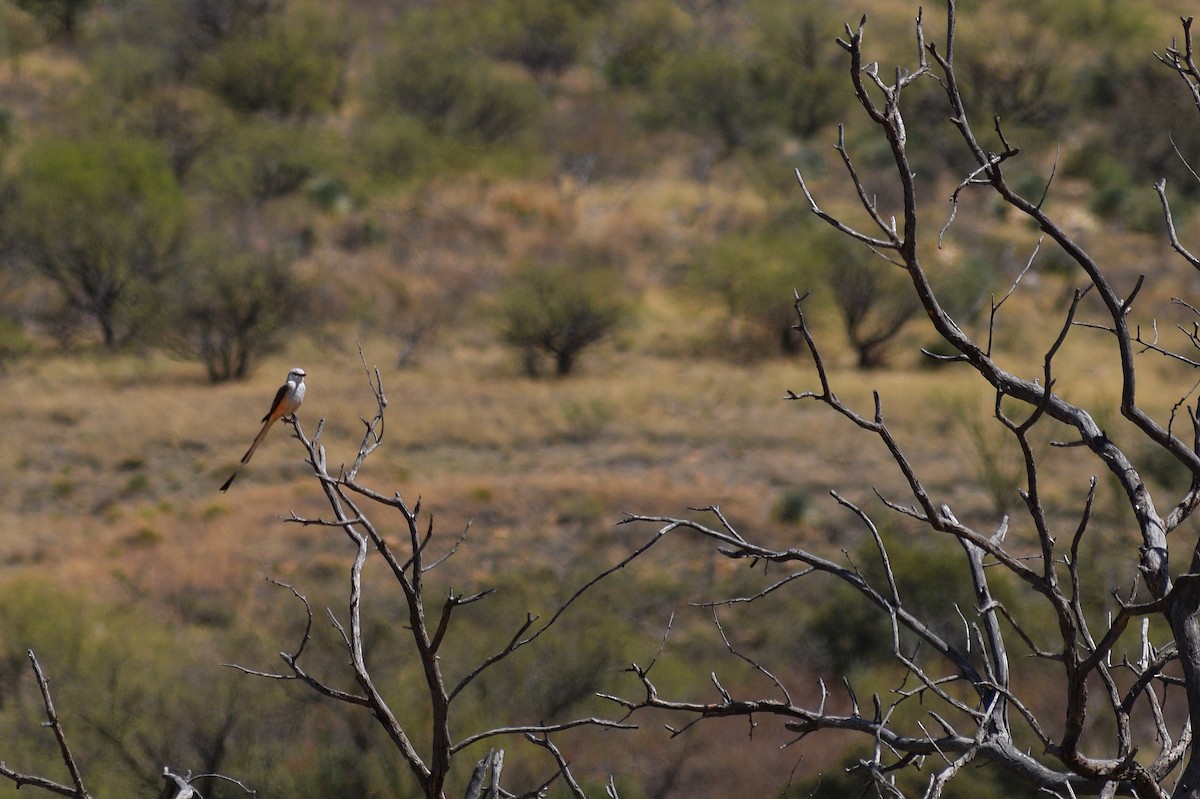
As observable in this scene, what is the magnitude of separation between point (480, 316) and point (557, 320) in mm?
2802

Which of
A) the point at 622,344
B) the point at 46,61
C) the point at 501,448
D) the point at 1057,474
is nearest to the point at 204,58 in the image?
the point at 46,61

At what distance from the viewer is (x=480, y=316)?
36.0 meters

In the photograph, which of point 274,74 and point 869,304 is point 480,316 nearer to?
point 869,304

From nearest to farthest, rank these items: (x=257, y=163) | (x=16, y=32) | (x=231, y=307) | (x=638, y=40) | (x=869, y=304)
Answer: (x=231, y=307) → (x=869, y=304) → (x=257, y=163) → (x=16, y=32) → (x=638, y=40)

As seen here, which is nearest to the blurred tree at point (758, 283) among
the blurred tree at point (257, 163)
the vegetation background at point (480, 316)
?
the vegetation background at point (480, 316)

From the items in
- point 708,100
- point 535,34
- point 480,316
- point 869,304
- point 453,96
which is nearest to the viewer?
point 869,304

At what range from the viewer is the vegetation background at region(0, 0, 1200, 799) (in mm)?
18562

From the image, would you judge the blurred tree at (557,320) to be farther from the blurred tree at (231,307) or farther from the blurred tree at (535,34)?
the blurred tree at (535,34)

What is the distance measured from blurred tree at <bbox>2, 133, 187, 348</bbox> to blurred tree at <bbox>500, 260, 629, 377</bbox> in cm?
890

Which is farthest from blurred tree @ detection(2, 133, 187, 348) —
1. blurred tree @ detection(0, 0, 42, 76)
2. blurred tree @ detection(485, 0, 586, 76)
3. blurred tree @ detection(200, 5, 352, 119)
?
blurred tree @ detection(485, 0, 586, 76)

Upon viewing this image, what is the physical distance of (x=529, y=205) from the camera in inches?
1676

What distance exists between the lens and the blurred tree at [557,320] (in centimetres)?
3425

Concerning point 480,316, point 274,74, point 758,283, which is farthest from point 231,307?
point 274,74

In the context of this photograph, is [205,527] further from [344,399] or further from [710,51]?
[710,51]
